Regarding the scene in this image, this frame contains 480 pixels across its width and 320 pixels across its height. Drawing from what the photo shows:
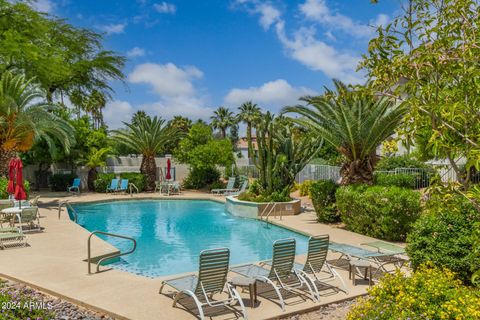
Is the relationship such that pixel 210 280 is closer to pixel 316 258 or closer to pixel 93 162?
pixel 316 258

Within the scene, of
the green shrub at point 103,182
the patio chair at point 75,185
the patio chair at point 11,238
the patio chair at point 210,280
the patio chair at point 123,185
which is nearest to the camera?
the patio chair at point 210,280

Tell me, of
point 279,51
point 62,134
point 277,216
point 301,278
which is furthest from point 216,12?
point 301,278

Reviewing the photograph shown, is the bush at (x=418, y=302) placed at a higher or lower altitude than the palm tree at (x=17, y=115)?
lower

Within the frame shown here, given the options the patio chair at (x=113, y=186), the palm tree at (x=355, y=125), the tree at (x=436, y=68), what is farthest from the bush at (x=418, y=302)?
the patio chair at (x=113, y=186)

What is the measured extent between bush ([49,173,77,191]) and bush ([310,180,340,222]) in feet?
63.4

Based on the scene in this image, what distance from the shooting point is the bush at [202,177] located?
29.6 metres

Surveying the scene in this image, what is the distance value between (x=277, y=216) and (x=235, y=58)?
8.13m

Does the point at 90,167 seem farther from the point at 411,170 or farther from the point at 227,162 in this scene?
the point at 411,170

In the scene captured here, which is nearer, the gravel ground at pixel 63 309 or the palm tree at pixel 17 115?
the gravel ground at pixel 63 309

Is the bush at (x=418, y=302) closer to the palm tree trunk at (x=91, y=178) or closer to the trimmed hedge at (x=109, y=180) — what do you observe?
the trimmed hedge at (x=109, y=180)

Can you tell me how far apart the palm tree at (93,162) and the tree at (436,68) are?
80.6 feet

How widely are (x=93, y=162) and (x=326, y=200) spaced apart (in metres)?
17.9

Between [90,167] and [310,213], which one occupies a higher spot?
[90,167]

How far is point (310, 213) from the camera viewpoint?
1809 centimetres
